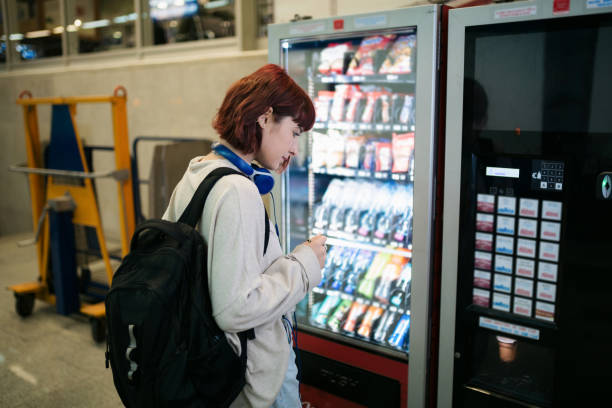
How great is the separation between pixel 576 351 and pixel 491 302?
31 centimetres

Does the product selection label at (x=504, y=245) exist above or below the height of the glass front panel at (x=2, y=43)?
below

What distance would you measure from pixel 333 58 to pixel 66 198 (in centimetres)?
244

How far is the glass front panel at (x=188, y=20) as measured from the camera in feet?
15.8

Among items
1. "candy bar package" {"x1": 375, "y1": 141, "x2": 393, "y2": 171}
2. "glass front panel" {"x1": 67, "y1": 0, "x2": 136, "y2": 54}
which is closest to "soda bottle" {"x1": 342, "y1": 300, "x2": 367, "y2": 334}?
"candy bar package" {"x1": 375, "y1": 141, "x2": 393, "y2": 171}

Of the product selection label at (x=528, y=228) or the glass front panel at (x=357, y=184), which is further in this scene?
the glass front panel at (x=357, y=184)

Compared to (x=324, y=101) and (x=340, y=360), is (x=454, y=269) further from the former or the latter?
(x=324, y=101)

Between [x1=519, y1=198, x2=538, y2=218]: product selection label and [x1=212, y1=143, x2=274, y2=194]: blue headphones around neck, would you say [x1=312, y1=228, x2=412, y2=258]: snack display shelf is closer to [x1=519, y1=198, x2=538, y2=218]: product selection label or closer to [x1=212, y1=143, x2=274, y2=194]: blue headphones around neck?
[x1=519, y1=198, x2=538, y2=218]: product selection label

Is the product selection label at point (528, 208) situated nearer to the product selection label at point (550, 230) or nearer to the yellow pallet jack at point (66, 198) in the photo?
the product selection label at point (550, 230)


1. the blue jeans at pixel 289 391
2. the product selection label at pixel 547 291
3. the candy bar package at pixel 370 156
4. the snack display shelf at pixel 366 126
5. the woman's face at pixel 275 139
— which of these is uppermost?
the snack display shelf at pixel 366 126

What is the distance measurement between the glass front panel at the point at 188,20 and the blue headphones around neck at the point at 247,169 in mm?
3754

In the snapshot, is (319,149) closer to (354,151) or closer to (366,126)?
(354,151)

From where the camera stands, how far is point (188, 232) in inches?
49.2

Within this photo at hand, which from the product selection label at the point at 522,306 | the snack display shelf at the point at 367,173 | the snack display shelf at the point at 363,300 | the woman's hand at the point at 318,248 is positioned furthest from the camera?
the snack display shelf at the point at 363,300

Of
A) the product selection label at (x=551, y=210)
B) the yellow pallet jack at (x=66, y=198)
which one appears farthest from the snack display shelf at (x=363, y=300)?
the yellow pallet jack at (x=66, y=198)
